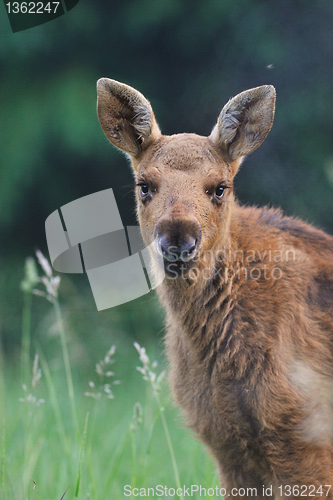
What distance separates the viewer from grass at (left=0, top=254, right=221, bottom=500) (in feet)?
10.6

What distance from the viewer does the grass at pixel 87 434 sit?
128 inches

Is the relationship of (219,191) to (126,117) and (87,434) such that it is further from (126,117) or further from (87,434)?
(87,434)

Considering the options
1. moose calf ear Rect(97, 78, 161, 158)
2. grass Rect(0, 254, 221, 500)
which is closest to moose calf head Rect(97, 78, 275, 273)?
moose calf ear Rect(97, 78, 161, 158)

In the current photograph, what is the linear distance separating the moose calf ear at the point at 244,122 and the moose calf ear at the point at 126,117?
42 centimetres

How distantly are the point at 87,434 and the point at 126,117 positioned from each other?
2978 millimetres

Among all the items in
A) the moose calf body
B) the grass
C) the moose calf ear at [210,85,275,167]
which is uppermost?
the moose calf ear at [210,85,275,167]

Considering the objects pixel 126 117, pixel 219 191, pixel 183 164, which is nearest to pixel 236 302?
pixel 219 191

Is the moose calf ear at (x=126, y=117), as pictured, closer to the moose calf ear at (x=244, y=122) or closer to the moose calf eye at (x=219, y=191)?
the moose calf ear at (x=244, y=122)

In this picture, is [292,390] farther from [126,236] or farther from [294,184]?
[294,184]

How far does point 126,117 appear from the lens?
3467 millimetres

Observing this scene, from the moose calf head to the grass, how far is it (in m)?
0.74

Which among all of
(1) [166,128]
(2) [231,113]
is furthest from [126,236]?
(2) [231,113]

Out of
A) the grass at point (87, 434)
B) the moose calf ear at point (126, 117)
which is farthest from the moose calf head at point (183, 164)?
the grass at point (87, 434)

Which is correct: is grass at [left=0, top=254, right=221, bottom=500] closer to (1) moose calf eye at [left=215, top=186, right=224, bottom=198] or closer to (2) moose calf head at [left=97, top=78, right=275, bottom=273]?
(2) moose calf head at [left=97, top=78, right=275, bottom=273]
